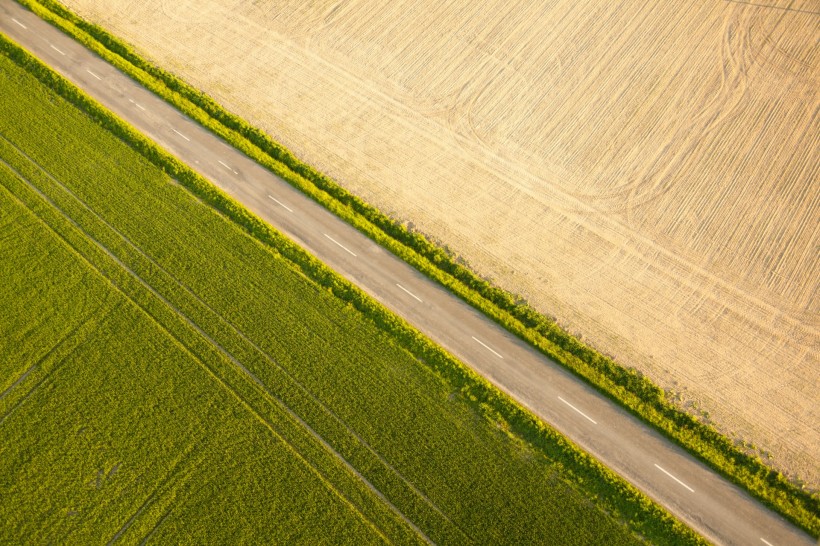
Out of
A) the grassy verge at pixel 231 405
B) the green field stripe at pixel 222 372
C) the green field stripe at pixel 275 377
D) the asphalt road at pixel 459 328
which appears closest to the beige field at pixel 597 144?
the asphalt road at pixel 459 328

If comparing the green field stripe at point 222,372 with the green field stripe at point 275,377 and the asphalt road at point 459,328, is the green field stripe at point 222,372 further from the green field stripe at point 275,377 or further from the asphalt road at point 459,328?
the asphalt road at point 459,328

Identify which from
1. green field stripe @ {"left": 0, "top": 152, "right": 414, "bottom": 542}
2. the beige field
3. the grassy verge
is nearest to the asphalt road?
the grassy verge

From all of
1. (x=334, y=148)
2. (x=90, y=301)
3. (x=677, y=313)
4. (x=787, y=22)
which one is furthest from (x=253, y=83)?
(x=787, y=22)

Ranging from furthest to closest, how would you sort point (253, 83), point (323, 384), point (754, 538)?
point (253, 83) → point (323, 384) → point (754, 538)

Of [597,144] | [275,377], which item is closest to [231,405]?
[275,377]

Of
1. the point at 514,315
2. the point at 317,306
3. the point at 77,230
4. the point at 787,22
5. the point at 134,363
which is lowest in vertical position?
the point at 134,363

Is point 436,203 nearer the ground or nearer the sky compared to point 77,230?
nearer the sky

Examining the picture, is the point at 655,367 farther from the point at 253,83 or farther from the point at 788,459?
the point at 253,83

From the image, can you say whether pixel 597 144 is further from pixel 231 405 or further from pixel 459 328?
pixel 231 405

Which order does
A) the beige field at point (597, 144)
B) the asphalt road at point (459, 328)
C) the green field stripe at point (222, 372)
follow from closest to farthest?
the asphalt road at point (459, 328), the green field stripe at point (222, 372), the beige field at point (597, 144)
